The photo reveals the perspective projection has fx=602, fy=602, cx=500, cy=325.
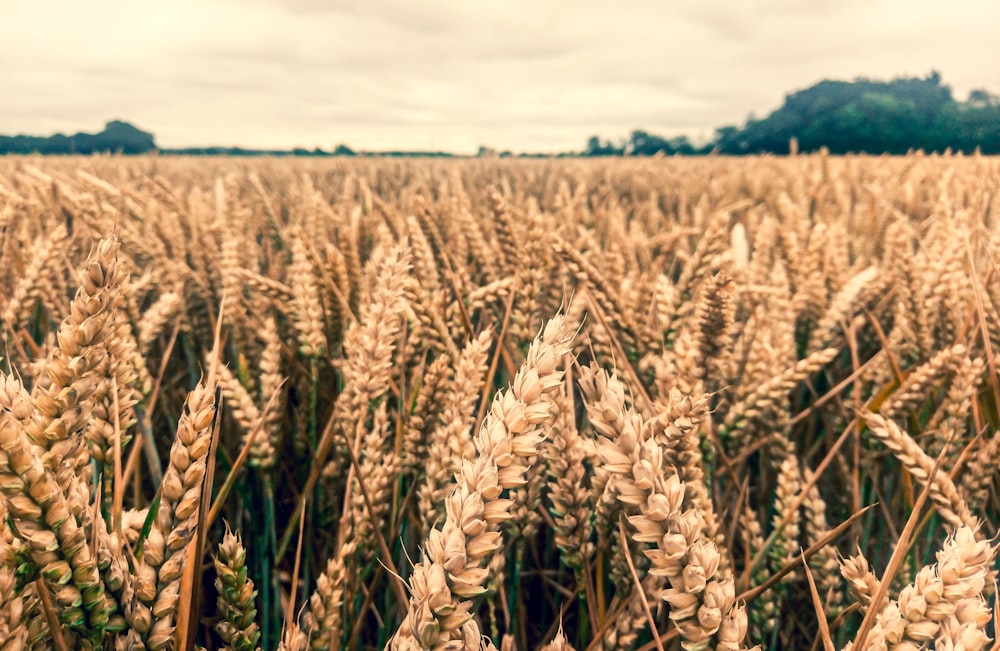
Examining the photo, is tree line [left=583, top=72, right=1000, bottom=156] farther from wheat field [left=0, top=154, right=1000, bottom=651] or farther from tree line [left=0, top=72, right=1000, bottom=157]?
wheat field [left=0, top=154, right=1000, bottom=651]

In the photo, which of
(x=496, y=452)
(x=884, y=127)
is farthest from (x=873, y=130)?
(x=496, y=452)

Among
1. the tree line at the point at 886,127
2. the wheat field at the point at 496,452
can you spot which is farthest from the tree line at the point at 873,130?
the wheat field at the point at 496,452

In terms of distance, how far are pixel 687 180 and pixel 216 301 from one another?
372 cm

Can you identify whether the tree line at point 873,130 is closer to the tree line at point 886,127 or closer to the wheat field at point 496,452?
the tree line at point 886,127

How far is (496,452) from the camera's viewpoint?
32 cm

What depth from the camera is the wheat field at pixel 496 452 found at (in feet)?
1.18

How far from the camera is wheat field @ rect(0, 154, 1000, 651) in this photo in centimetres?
36

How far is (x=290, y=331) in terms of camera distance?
1.24m

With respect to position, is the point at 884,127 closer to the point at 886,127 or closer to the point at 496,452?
the point at 886,127

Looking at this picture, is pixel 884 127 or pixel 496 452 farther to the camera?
pixel 884 127

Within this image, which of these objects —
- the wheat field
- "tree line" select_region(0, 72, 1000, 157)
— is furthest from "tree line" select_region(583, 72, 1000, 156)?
the wheat field

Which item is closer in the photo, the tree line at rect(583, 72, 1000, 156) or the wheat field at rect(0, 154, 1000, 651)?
the wheat field at rect(0, 154, 1000, 651)

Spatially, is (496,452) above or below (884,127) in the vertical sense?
below

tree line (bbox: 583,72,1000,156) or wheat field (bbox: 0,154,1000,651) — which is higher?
tree line (bbox: 583,72,1000,156)
